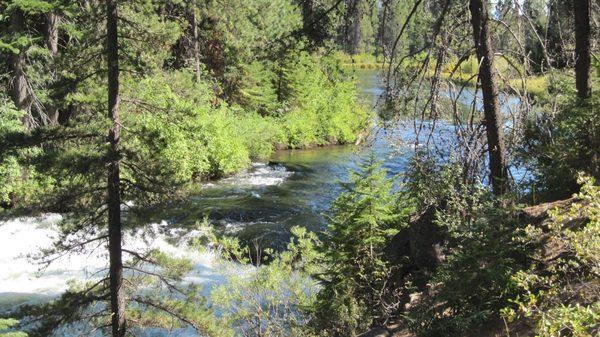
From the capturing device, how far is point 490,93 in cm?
613

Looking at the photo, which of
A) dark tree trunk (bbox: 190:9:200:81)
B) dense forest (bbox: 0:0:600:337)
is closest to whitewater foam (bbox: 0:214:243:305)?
dense forest (bbox: 0:0:600:337)

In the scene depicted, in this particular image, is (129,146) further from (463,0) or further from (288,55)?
(463,0)

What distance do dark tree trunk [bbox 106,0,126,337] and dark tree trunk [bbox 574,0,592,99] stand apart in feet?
20.7

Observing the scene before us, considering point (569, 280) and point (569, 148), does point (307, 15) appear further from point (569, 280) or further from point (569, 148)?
point (569, 280)

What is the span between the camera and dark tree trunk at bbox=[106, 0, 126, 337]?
6.73 metres

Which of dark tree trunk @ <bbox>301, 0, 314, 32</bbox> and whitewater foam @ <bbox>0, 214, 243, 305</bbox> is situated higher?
dark tree trunk @ <bbox>301, 0, 314, 32</bbox>

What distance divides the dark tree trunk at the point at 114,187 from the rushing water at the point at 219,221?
0.95 ft

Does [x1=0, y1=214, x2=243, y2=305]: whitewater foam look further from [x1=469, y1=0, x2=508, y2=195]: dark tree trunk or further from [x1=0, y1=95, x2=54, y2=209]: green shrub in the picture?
[x1=469, y1=0, x2=508, y2=195]: dark tree trunk

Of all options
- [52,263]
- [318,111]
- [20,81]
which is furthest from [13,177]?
[318,111]

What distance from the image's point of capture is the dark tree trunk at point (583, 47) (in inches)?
271

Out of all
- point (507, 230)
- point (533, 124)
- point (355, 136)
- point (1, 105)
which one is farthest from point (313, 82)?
point (507, 230)

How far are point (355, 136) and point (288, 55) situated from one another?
25.9 meters

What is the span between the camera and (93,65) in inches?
281

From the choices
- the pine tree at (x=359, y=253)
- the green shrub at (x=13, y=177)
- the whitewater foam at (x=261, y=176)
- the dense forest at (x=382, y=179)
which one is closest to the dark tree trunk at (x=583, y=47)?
the dense forest at (x=382, y=179)
